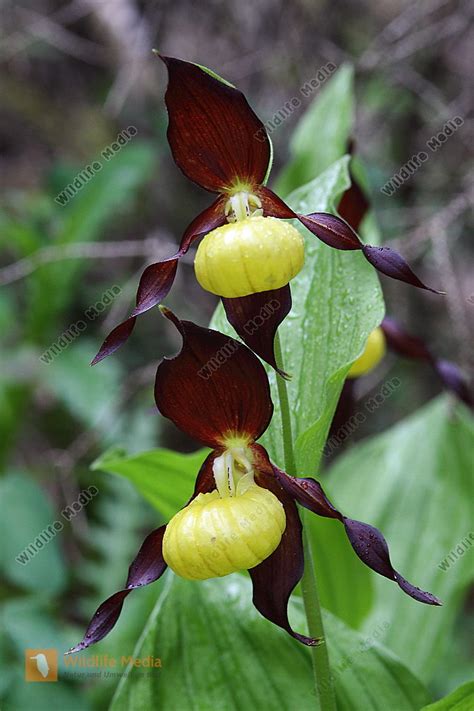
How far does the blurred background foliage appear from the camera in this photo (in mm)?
1511

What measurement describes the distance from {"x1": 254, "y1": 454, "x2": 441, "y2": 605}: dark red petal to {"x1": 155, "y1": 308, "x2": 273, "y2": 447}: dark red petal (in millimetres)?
89

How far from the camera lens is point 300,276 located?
1135mm

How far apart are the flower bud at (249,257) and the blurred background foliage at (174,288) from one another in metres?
0.42

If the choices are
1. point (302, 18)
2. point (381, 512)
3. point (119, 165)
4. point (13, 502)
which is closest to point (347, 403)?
point (381, 512)

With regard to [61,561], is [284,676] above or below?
below

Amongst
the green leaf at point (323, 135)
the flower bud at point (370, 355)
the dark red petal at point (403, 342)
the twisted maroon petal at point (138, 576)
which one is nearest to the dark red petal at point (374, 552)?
the twisted maroon petal at point (138, 576)

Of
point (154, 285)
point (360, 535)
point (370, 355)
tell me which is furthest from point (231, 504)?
point (370, 355)

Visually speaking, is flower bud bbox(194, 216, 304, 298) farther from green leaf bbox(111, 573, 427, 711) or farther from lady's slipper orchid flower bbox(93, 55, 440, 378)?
green leaf bbox(111, 573, 427, 711)

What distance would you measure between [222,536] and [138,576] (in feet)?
0.57

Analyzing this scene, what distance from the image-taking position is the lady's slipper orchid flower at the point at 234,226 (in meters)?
0.76

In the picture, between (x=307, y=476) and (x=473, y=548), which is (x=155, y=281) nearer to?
(x=307, y=476)

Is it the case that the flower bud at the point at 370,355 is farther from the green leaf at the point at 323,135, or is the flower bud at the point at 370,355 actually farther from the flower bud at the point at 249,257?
the flower bud at the point at 249,257

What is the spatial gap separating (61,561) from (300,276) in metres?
0.86

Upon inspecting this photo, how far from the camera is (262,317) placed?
0.85 metres
